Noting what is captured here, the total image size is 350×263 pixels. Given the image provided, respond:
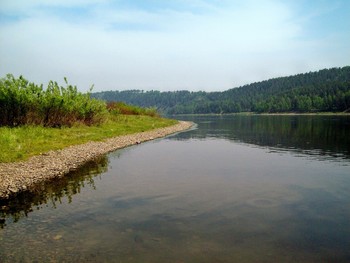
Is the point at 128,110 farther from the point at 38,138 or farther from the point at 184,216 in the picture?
the point at 184,216

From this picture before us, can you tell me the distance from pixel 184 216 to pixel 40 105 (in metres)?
39.0

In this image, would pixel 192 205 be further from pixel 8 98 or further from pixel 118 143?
pixel 8 98

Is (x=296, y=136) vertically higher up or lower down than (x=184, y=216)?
higher up

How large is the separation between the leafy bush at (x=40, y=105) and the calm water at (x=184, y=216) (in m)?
23.4

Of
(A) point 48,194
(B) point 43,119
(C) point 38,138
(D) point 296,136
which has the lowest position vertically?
(A) point 48,194

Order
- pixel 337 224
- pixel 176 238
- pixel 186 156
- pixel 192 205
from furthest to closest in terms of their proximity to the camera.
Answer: pixel 186 156 → pixel 192 205 → pixel 337 224 → pixel 176 238

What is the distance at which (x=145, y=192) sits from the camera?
20562 mm

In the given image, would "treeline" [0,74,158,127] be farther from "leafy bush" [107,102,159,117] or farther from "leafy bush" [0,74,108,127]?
"leafy bush" [107,102,159,117]

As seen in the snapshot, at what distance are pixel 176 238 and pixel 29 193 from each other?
38.8ft

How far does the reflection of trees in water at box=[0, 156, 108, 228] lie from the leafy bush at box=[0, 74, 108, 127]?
919 inches

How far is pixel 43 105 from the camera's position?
4784cm

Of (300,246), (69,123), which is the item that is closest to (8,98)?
(69,123)

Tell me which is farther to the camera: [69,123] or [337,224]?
[69,123]

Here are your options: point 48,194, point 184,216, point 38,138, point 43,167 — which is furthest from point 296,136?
point 48,194
